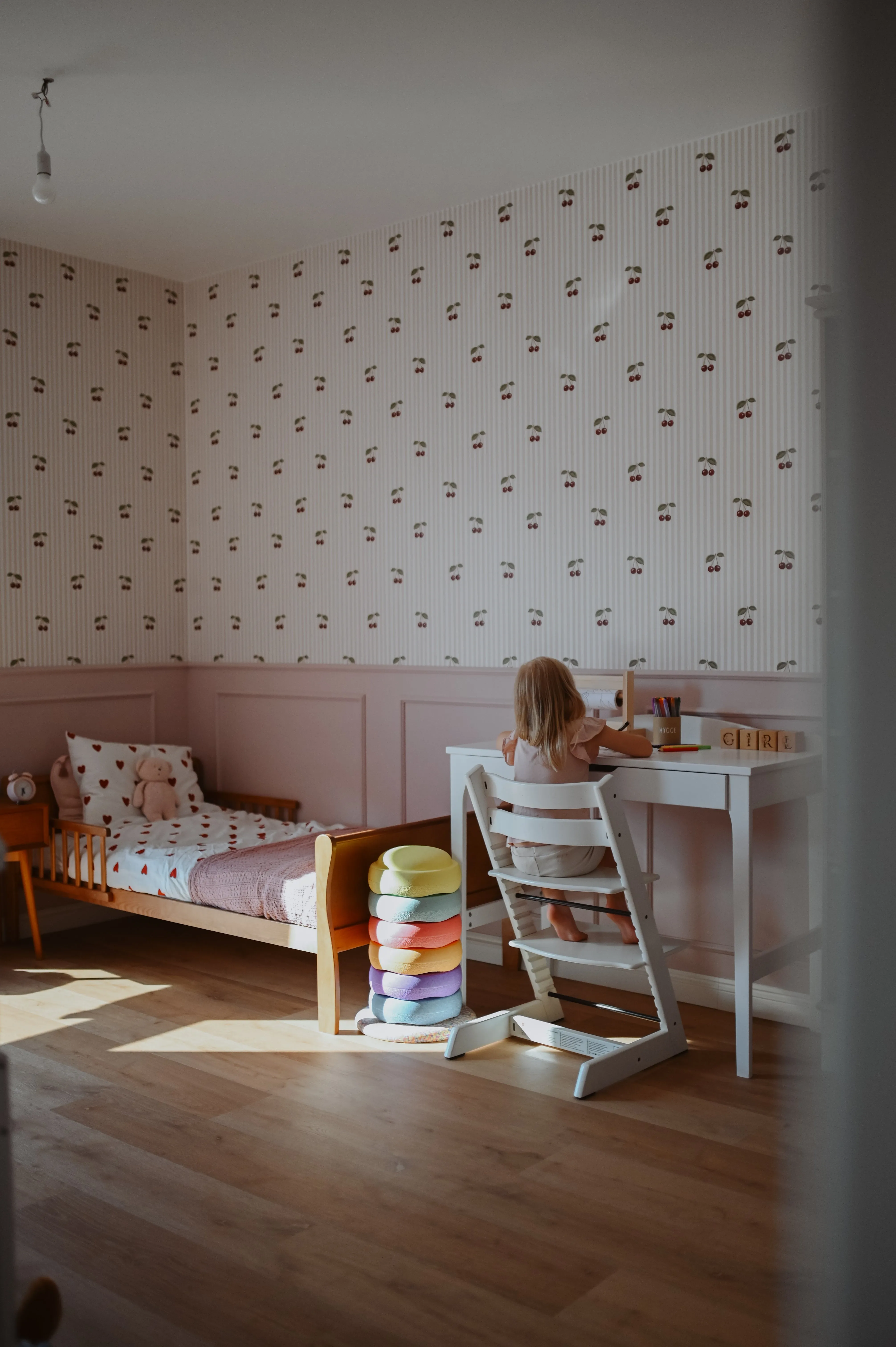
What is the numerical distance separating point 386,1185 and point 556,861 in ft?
3.35

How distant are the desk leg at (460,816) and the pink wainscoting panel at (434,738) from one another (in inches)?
20.6

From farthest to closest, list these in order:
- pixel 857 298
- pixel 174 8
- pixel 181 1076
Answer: pixel 181 1076 → pixel 174 8 → pixel 857 298

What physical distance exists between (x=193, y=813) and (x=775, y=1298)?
3.13 m

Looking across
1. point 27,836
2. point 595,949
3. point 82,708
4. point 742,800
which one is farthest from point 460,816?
point 82,708

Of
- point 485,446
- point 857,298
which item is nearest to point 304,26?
point 485,446

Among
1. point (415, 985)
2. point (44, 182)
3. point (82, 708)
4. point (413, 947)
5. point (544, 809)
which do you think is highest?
point (44, 182)

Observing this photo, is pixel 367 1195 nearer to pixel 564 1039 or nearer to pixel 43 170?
pixel 564 1039

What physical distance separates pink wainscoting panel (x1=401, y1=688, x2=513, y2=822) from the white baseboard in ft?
2.61

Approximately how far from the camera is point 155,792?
14.4 ft

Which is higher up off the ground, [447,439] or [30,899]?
[447,439]

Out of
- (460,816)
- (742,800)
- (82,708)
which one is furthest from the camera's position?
(82,708)

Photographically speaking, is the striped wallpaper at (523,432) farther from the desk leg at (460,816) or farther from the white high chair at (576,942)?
the white high chair at (576,942)

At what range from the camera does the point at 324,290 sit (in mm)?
4480

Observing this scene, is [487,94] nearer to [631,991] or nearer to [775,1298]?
[631,991]
